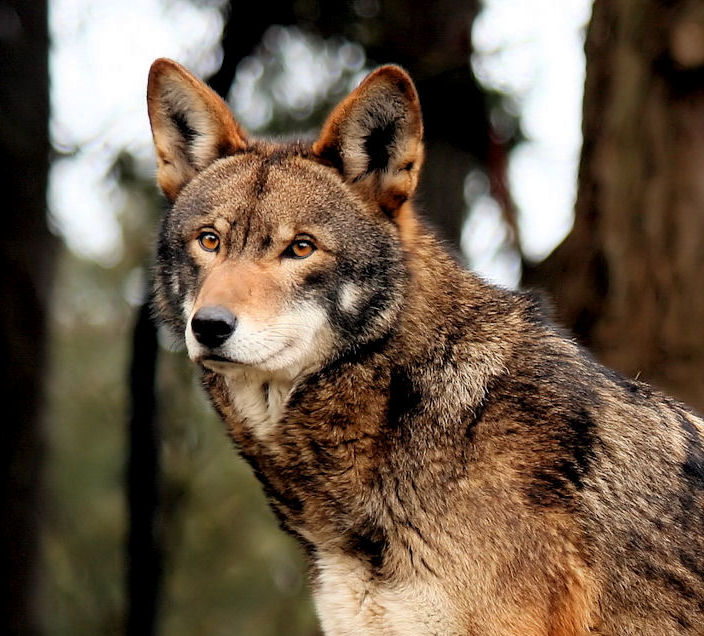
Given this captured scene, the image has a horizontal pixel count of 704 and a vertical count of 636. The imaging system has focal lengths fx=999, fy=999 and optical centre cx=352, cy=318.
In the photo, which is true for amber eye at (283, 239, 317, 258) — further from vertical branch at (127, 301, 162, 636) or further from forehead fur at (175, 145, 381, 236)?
vertical branch at (127, 301, 162, 636)

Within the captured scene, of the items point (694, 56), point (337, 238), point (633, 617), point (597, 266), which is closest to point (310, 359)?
point (337, 238)

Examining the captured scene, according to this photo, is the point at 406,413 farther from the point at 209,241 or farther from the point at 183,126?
the point at 183,126

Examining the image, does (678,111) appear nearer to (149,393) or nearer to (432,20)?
(432,20)

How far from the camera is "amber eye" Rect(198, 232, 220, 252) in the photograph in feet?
15.4

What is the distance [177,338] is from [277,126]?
652 centimetres

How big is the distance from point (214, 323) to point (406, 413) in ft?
3.29

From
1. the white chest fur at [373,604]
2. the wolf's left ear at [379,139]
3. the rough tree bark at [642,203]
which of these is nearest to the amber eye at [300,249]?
the wolf's left ear at [379,139]

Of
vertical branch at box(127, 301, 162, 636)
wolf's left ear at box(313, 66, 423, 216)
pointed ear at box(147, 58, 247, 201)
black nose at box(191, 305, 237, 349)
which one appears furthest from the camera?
vertical branch at box(127, 301, 162, 636)

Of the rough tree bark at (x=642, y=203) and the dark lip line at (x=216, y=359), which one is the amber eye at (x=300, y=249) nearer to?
the dark lip line at (x=216, y=359)

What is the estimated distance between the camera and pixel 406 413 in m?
4.60

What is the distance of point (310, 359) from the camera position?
15.2ft

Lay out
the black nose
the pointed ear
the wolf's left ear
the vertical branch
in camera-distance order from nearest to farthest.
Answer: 1. the black nose
2. the wolf's left ear
3. the pointed ear
4. the vertical branch

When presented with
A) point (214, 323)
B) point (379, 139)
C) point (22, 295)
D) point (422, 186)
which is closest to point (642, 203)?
point (422, 186)

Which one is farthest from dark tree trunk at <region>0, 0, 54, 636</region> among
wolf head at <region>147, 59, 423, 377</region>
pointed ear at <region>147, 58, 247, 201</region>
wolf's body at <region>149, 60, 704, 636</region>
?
wolf's body at <region>149, 60, 704, 636</region>
